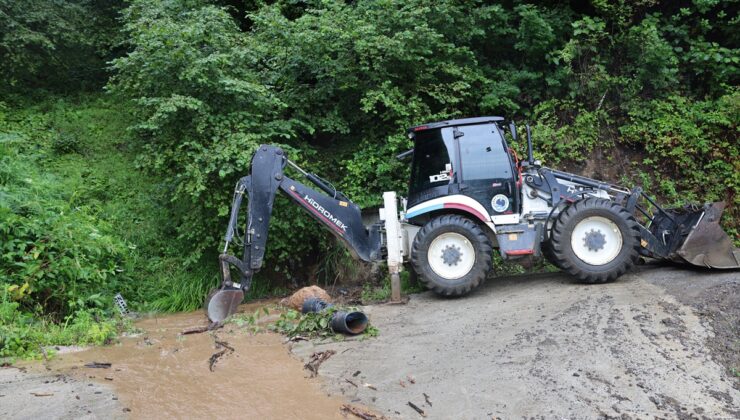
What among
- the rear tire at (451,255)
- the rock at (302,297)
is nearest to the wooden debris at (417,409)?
the rear tire at (451,255)

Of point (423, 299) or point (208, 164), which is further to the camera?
point (208, 164)

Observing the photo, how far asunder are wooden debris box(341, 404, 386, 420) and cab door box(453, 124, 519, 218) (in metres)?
3.67

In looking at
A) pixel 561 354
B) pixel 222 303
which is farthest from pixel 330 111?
pixel 561 354

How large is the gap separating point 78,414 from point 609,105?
935 centimetres

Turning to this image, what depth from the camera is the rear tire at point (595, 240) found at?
6.50 meters

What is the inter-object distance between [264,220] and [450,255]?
2.24 m

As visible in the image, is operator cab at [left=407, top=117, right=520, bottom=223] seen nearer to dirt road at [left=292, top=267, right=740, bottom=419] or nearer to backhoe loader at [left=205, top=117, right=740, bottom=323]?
backhoe loader at [left=205, top=117, right=740, bottom=323]

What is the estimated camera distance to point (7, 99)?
39.1ft

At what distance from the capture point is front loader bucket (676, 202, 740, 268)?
6.45 m

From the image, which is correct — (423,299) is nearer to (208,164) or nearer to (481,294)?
(481,294)

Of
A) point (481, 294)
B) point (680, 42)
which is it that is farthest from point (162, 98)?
point (680, 42)

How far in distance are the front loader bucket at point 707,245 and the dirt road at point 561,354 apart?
201 mm

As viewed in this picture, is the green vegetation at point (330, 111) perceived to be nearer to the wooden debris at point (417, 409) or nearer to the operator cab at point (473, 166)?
the operator cab at point (473, 166)

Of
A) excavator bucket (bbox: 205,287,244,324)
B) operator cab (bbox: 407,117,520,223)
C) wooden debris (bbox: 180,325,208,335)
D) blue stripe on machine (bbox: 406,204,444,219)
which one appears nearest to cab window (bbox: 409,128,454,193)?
operator cab (bbox: 407,117,520,223)
